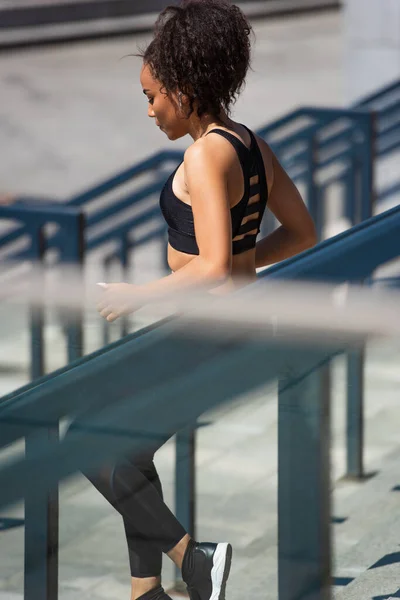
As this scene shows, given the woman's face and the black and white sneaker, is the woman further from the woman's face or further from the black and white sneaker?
the black and white sneaker

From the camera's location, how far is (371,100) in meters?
7.20

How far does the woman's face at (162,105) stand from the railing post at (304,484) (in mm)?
1237

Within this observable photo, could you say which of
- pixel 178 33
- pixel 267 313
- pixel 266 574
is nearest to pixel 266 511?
pixel 266 574

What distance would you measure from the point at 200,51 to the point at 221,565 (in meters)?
1.21

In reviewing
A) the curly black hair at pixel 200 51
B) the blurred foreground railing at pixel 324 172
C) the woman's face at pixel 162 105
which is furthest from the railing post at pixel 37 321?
the blurred foreground railing at pixel 324 172

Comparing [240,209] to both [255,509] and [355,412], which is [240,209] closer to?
[355,412]

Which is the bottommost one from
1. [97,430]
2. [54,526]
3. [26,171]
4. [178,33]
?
[26,171]

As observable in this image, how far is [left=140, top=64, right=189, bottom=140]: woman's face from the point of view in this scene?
2.62 meters

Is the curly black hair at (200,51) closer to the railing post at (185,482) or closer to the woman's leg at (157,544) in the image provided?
the railing post at (185,482)

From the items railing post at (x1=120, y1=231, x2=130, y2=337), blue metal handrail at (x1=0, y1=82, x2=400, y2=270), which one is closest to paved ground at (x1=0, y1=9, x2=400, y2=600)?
blue metal handrail at (x1=0, y1=82, x2=400, y2=270)

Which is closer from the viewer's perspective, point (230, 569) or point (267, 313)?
point (267, 313)

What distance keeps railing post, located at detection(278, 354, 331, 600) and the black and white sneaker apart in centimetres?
25

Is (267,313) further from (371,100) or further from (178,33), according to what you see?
(371,100)

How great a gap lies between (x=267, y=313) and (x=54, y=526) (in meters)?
0.46
